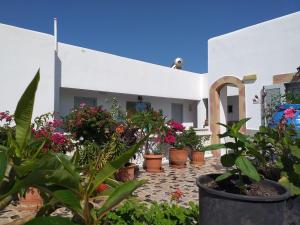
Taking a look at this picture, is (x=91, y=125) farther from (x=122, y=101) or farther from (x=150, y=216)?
(x=122, y=101)

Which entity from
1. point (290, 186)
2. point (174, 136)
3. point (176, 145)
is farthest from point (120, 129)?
point (290, 186)

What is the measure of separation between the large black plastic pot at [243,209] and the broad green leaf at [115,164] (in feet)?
3.97

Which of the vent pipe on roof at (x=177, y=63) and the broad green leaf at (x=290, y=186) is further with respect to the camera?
the vent pipe on roof at (x=177, y=63)

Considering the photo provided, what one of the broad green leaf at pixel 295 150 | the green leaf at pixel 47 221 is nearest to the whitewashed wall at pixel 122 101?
the broad green leaf at pixel 295 150

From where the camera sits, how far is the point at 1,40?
803 centimetres

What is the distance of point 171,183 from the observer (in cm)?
684

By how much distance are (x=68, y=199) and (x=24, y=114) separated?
1.38 feet

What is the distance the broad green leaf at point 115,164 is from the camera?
46.2 inches

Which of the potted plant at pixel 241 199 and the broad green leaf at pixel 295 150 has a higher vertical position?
the broad green leaf at pixel 295 150

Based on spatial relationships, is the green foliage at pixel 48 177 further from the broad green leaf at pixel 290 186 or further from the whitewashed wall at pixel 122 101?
the whitewashed wall at pixel 122 101

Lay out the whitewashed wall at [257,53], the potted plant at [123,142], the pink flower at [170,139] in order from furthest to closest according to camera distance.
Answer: the whitewashed wall at [257,53]
the pink flower at [170,139]
the potted plant at [123,142]

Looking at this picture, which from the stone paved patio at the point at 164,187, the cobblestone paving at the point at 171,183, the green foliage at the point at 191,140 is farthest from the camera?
the green foliage at the point at 191,140

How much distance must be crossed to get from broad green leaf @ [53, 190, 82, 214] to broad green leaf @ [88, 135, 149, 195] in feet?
0.48

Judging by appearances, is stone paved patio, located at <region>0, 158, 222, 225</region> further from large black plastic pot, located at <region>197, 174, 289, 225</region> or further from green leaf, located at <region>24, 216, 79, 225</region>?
green leaf, located at <region>24, 216, 79, 225</region>
